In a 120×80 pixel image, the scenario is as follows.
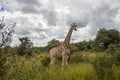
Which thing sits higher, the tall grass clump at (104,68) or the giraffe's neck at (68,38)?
the giraffe's neck at (68,38)

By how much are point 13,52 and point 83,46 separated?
43403 millimetres

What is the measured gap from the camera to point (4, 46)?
7762mm

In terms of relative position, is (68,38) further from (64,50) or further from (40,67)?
(40,67)

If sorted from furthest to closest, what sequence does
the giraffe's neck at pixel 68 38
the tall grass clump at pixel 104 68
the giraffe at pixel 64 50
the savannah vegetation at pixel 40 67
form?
the giraffe's neck at pixel 68 38 → the giraffe at pixel 64 50 → the tall grass clump at pixel 104 68 → the savannah vegetation at pixel 40 67

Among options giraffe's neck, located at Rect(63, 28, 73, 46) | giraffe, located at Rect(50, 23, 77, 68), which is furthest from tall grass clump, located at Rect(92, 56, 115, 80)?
giraffe's neck, located at Rect(63, 28, 73, 46)

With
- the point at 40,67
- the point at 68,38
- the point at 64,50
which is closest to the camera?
the point at 40,67

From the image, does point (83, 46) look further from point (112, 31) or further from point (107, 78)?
point (107, 78)

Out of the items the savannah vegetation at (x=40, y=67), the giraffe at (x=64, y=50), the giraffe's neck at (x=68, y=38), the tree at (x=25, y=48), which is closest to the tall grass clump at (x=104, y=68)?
the savannah vegetation at (x=40, y=67)

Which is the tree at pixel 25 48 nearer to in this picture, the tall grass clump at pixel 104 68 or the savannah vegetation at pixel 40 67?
the savannah vegetation at pixel 40 67

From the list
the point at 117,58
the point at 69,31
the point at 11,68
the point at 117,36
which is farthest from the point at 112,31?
the point at 11,68

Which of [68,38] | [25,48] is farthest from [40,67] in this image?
[68,38]

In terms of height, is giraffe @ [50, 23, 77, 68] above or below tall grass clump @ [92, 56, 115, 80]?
above

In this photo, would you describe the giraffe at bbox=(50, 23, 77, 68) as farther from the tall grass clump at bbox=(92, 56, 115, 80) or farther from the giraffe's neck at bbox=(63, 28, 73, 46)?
the tall grass clump at bbox=(92, 56, 115, 80)

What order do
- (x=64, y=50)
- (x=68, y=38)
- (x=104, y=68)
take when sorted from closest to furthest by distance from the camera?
(x=104, y=68)
(x=64, y=50)
(x=68, y=38)
